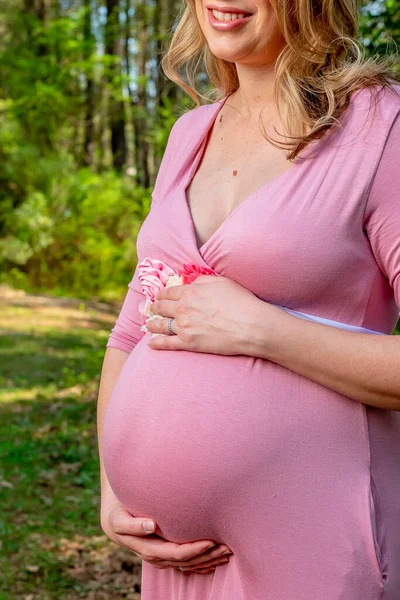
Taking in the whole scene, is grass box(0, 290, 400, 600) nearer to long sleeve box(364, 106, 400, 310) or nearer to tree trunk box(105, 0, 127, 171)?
long sleeve box(364, 106, 400, 310)

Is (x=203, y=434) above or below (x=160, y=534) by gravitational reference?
above

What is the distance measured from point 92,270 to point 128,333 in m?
11.3

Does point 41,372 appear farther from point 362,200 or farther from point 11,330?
point 362,200

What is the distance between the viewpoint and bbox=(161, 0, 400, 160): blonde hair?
5.47 ft

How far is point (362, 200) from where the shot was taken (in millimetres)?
1545

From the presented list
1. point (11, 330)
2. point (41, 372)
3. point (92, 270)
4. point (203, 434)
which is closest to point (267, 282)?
point (203, 434)

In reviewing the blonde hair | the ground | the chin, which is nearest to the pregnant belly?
the blonde hair

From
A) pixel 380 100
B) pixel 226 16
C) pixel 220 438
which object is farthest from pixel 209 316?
pixel 226 16

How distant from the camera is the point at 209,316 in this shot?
166 cm

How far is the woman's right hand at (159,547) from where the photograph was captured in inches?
64.9

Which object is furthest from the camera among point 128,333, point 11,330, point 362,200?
point 11,330

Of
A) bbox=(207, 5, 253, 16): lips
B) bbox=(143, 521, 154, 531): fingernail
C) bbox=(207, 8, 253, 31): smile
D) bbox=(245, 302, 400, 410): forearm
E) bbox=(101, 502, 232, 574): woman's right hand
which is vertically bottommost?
bbox=(101, 502, 232, 574): woman's right hand

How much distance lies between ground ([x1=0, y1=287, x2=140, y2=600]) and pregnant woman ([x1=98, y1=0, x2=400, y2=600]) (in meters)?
2.58

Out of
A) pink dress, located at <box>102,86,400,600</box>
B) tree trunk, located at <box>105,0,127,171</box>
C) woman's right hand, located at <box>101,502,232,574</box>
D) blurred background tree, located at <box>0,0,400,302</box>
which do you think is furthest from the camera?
tree trunk, located at <box>105,0,127,171</box>
